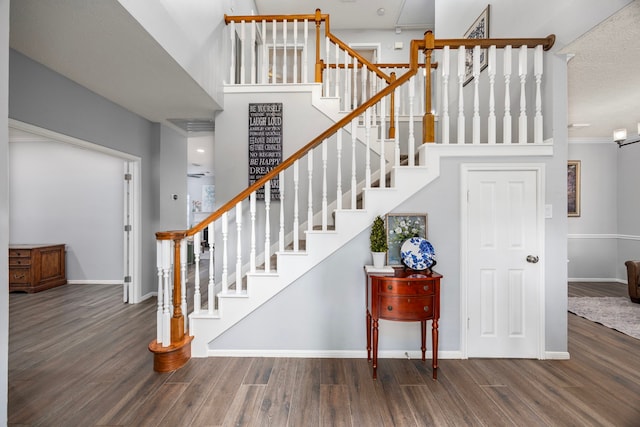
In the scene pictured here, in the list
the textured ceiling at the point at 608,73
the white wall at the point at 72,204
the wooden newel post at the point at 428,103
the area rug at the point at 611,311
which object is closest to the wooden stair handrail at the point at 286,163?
the wooden newel post at the point at 428,103

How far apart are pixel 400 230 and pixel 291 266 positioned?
105 cm

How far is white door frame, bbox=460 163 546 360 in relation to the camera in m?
2.77

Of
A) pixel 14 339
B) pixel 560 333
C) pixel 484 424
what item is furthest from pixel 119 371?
pixel 560 333

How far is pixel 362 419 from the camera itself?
197cm

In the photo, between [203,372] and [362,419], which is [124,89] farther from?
[362,419]

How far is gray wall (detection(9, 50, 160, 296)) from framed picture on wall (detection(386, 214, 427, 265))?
349cm

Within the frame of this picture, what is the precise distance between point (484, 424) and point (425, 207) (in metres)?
1.66

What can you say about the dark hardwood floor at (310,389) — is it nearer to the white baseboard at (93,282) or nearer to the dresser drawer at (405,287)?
the dresser drawer at (405,287)

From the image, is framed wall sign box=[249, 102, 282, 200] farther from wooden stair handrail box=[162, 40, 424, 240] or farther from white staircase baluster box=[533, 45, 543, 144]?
white staircase baluster box=[533, 45, 543, 144]

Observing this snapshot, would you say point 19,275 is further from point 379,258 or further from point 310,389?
point 379,258

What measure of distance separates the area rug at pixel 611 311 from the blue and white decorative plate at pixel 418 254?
2.79 meters

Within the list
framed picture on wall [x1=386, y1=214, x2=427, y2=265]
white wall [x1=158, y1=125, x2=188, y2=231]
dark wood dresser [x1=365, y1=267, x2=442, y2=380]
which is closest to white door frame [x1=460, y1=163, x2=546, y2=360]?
framed picture on wall [x1=386, y1=214, x2=427, y2=265]

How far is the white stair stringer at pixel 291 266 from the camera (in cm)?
277

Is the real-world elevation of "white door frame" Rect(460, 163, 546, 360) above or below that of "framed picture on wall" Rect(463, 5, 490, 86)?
below
